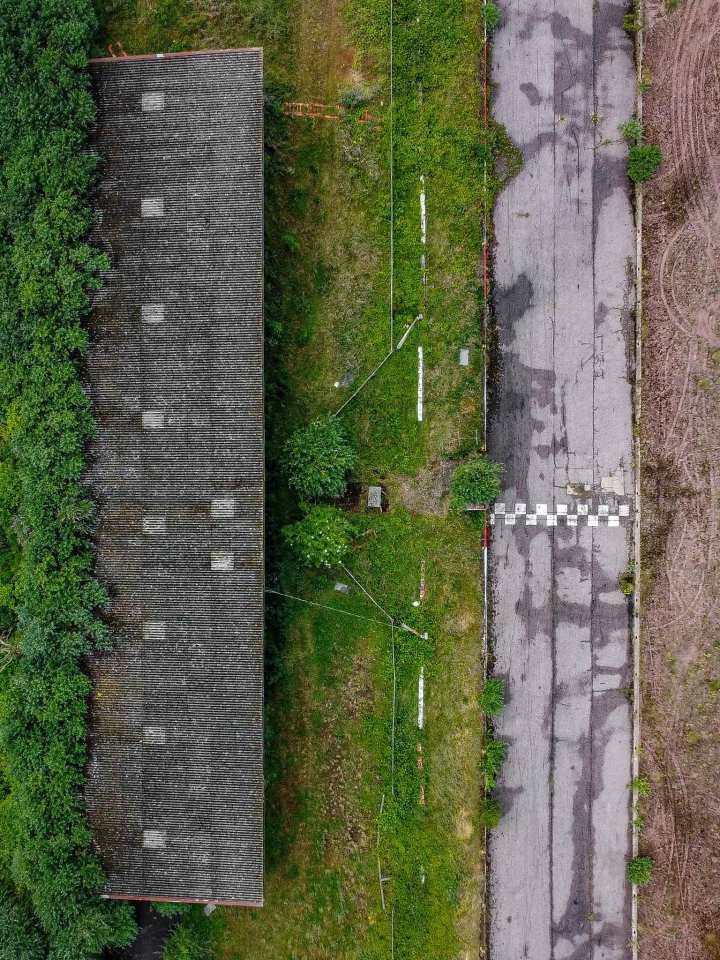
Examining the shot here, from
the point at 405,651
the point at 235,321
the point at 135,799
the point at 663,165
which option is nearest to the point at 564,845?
the point at 405,651

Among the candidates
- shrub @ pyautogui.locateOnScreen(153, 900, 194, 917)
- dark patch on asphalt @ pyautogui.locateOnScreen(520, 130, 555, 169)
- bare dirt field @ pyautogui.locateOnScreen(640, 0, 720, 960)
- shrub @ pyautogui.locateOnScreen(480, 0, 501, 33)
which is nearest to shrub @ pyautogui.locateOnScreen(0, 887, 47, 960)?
shrub @ pyautogui.locateOnScreen(153, 900, 194, 917)

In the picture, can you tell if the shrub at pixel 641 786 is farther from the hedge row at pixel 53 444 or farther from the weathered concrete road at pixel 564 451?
the hedge row at pixel 53 444

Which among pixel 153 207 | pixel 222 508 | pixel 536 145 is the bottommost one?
pixel 222 508

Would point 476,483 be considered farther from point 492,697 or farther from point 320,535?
point 492,697

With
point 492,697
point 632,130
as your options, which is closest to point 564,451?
point 492,697

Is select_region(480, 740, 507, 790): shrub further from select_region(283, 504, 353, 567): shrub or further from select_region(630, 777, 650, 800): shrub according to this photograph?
select_region(283, 504, 353, 567): shrub

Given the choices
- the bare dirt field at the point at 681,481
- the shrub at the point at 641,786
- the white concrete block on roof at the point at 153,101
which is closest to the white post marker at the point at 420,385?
the bare dirt field at the point at 681,481

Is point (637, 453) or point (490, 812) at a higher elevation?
point (637, 453)
